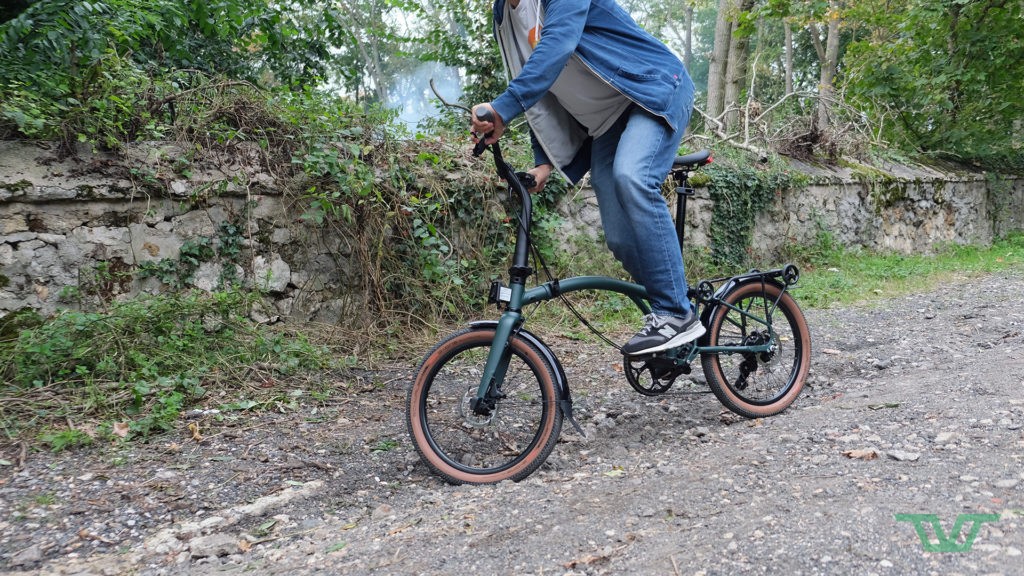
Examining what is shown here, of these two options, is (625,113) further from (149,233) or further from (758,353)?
(149,233)

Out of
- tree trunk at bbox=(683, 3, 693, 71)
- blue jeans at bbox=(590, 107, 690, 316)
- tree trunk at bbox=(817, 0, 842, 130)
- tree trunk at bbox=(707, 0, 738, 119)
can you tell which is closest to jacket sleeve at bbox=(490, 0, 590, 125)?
blue jeans at bbox=(590, 107, 690, 316)

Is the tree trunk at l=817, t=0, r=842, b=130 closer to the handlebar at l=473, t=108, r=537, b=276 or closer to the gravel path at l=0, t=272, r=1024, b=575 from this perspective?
the gravel path at l=0, t=272, r=1024, b=575

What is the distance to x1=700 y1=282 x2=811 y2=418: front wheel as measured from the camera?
9.88 ft

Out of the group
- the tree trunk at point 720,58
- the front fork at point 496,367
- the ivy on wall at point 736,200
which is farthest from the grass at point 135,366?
the tree trunk at point 720,58

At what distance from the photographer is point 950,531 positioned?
174 centimetres

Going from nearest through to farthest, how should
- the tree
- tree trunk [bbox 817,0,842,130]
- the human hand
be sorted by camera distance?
the human hand → tree trunk [bbox 817,0,842,130] → the tree

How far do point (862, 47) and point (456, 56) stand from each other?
6901 millimetres

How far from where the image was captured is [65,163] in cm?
381

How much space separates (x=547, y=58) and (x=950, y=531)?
1.89 metres

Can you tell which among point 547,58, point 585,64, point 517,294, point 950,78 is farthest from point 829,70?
point 517,294

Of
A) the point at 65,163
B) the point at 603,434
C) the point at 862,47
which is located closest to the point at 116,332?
the point at 65,163

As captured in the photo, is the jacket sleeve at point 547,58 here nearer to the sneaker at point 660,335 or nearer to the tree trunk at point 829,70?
the sneaker at point 660,335

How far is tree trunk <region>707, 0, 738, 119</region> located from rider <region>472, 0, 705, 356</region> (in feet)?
30.8

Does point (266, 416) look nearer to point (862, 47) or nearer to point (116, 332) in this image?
point (116, 332)
